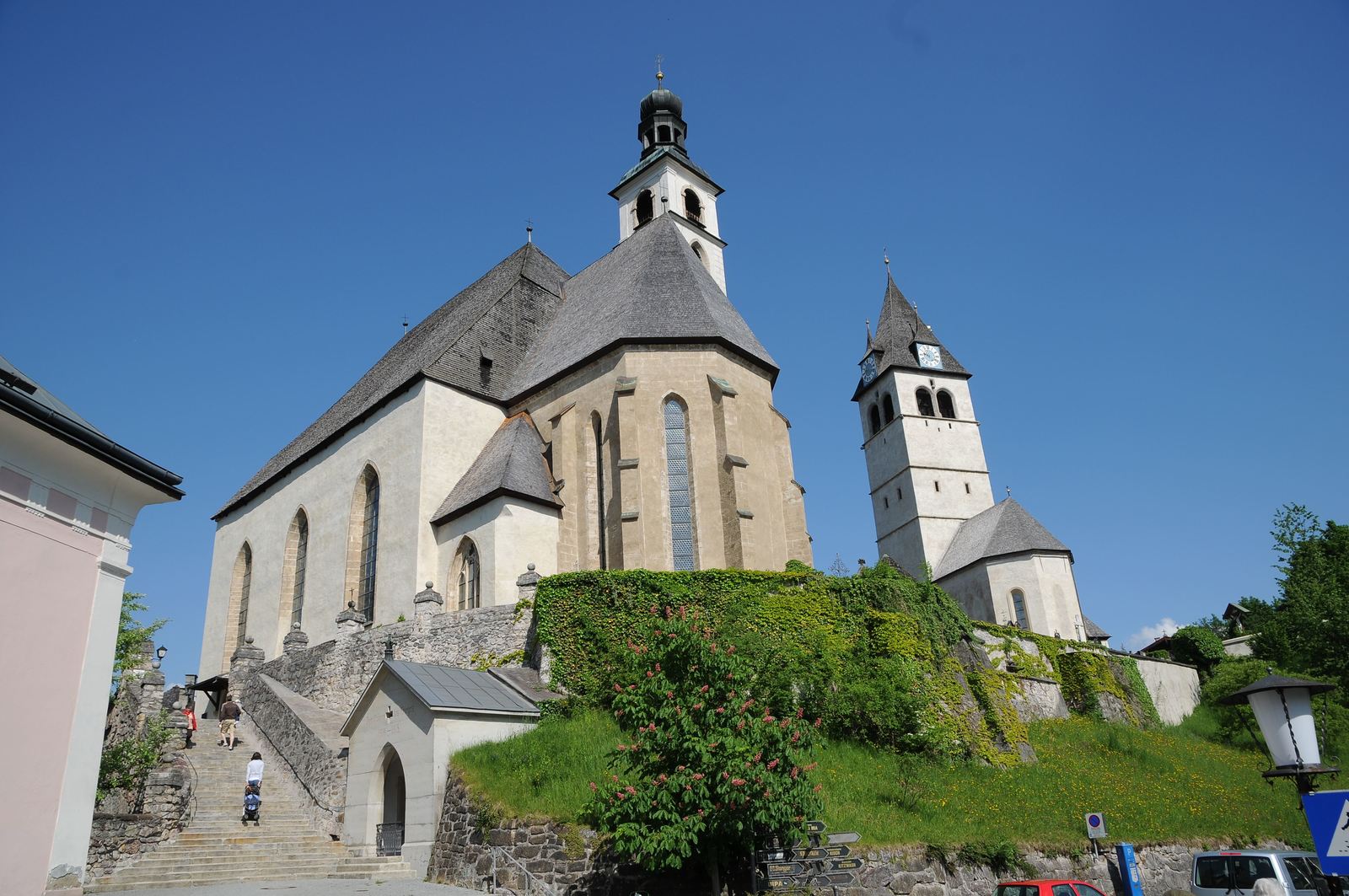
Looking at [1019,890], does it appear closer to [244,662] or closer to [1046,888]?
[1046,888]

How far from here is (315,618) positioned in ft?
102

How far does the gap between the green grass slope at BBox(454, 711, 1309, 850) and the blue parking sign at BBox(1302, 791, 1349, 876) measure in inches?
375

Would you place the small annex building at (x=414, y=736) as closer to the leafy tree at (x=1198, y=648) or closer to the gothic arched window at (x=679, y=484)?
the gothic arched window at (x=679, y=484)

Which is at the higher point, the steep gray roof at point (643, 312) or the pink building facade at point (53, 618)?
Answer: the steep gray roof at point (643, 312)

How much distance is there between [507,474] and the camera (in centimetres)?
2561

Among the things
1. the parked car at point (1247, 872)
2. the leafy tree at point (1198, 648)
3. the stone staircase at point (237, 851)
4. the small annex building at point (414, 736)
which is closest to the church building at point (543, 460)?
the small annex building at point (414, 736)

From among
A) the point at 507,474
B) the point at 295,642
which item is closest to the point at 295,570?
the point at 295,642

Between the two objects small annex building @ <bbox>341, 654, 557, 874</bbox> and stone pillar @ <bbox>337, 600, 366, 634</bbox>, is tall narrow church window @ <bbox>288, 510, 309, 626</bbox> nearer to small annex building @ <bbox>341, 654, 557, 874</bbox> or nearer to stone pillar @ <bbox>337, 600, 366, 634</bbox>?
stone pillar @ <bbox>337, 600, 366, 634</bbox>

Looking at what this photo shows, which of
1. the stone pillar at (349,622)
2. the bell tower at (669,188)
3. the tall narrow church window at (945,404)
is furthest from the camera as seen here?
the tall narrow church window at (945,404)

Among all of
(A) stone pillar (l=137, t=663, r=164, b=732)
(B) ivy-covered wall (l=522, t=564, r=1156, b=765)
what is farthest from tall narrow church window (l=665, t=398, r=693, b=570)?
(A) stone pillar (l=137, t=663, r=164, b=732)

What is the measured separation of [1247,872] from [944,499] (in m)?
34.6

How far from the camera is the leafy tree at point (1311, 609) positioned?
102ft

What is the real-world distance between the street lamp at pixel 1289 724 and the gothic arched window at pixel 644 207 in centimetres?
3837

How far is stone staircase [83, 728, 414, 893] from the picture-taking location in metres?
15.0
